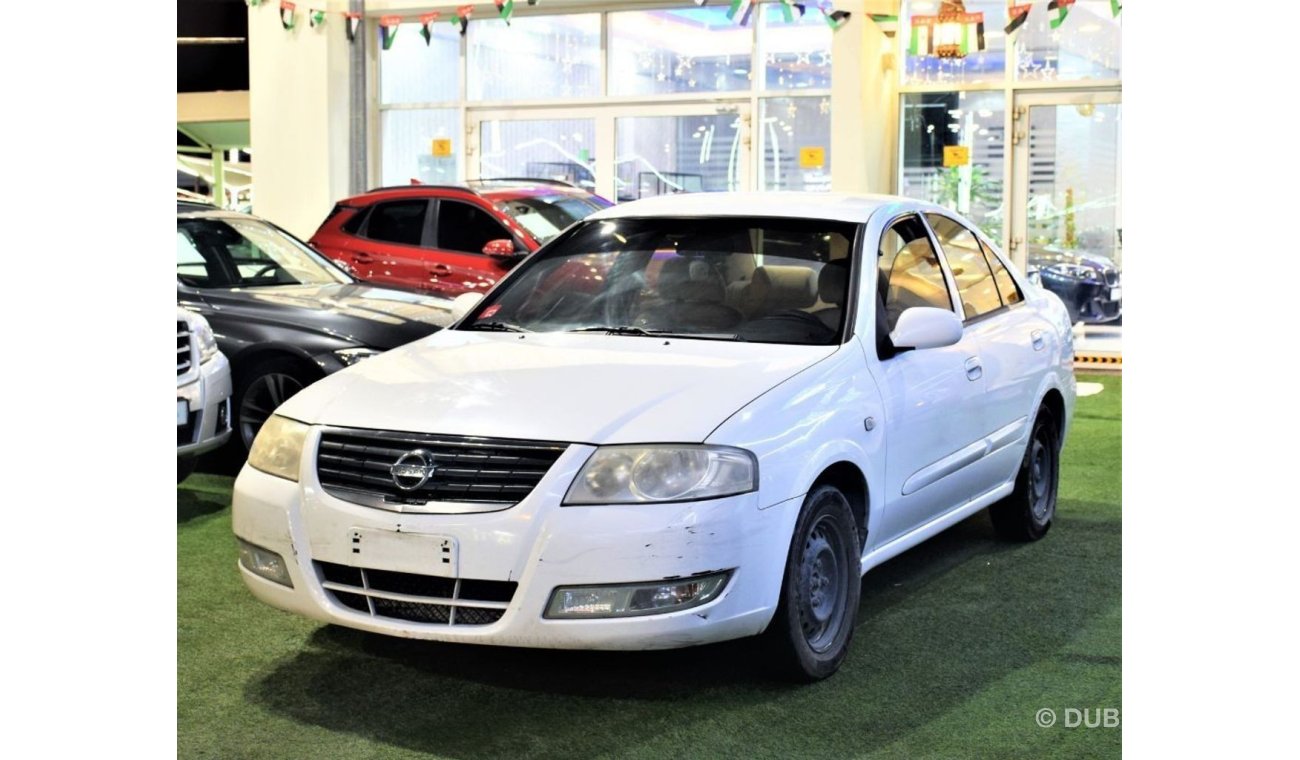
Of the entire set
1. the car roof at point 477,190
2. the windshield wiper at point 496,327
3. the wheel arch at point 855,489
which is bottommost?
the wheel arch at point 855,489

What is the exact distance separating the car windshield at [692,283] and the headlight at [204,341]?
1.96m

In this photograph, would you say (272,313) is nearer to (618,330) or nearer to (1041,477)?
(618,330)

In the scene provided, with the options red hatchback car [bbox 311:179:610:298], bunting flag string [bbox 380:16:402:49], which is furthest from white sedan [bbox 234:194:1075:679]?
bunting flag string [bbox 380:16:402:49]

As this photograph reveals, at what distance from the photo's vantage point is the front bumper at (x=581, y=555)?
3.75 meters

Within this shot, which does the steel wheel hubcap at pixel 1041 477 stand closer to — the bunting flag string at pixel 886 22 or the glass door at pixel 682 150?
the bunting flag string at pixel 886 22

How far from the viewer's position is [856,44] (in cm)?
1398

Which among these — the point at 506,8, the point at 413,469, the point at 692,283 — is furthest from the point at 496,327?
the point at 506,8

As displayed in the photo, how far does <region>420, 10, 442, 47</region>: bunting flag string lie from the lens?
607 inches

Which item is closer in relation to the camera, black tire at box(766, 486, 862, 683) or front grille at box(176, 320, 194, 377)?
black tire at box(766, 486, 862, 683)

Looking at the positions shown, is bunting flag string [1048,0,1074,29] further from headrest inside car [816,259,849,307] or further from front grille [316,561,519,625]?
front grille [316,561,519,625]

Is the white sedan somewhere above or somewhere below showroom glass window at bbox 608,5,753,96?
below

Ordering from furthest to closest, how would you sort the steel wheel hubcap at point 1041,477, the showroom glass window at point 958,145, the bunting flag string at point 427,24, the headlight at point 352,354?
the bunting flag string at point 427,24 < the showroom glass window at point 958,145 < the headlight at point 352,354 < the steel wheel hubcap at point 1041,477

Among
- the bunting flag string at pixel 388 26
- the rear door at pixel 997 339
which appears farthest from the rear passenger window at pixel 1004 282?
the bunting flag string at pixel 388 26

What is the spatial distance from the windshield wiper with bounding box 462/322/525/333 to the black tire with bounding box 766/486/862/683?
4.21ft
